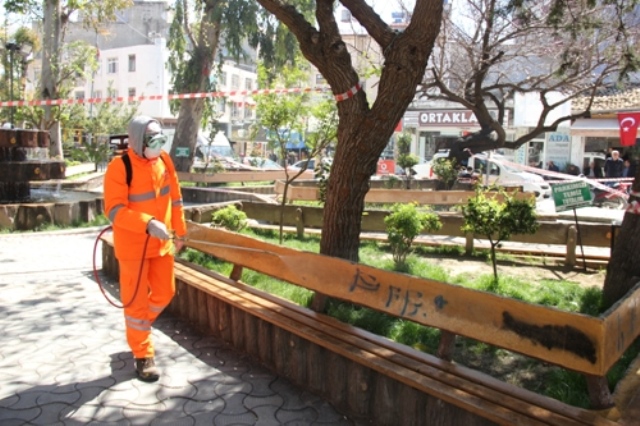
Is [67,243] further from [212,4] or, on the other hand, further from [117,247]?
[212,4]

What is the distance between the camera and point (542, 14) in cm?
1298

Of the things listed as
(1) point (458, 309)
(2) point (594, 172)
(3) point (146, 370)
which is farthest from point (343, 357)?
(2) point (594, 172)

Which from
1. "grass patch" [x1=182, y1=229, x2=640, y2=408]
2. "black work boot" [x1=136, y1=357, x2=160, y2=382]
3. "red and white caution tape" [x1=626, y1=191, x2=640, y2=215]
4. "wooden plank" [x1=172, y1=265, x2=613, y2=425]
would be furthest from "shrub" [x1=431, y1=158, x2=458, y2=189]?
"black work boot" [x1=136, y1=357, x2=160, y2=382]

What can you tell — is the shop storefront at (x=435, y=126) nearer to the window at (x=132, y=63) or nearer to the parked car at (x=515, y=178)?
the parked car at (x=515, y=178)

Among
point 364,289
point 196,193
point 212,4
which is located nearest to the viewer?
point 364,289

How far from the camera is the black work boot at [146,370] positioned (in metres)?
4.25

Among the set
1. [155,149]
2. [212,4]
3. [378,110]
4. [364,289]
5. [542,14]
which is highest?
[212,4]

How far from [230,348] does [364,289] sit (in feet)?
4.88

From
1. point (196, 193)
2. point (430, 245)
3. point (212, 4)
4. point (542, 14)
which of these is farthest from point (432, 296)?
point (212, 4)

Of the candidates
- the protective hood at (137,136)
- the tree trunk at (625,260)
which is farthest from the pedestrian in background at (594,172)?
the protective hood at (137,136)

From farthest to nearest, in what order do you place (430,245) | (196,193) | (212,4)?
1. (212,4)
2. (196,193)
3. (430,245)

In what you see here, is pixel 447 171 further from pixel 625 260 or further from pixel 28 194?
pixel 625 260

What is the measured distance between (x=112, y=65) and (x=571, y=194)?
5258cm

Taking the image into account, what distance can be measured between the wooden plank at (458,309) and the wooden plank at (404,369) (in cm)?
23
